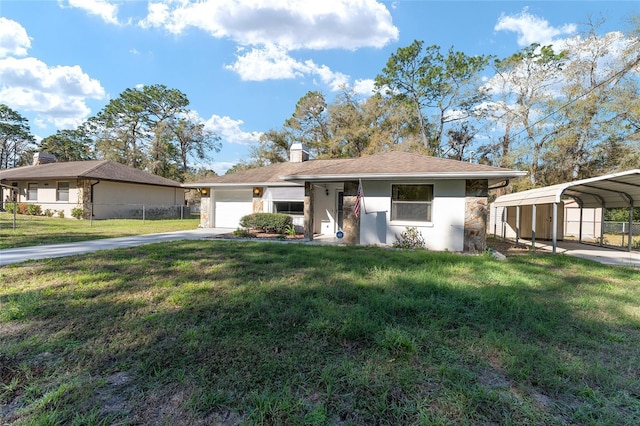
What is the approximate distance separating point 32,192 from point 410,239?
25.4 m

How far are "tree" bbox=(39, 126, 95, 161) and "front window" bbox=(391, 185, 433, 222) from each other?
157 ft

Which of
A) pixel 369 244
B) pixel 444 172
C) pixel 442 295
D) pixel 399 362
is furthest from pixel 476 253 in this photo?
pixel 399 362

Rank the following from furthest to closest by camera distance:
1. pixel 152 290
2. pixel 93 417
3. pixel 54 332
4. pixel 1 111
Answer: pixel 1 111 → pixel 152 290 → pixel 54 332 → pixel 93 417

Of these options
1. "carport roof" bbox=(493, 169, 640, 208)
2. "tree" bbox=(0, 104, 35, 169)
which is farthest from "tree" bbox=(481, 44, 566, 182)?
"tree" bbox=(0, 104, 35, 169)

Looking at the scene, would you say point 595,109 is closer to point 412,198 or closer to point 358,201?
point 412,198

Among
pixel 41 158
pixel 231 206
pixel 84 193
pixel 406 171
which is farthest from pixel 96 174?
pixel 406 171

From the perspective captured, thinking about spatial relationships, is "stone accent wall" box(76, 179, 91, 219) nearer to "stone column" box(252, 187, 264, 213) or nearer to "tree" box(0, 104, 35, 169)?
"stone column" box(252, 187, 264, 213)

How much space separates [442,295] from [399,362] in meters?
2.07

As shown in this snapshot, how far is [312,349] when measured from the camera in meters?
2.83

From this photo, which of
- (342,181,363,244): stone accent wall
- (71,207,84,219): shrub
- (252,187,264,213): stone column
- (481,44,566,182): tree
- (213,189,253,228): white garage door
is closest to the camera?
(342,181,363,244): stone accent wall

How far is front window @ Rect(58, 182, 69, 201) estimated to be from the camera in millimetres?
19066

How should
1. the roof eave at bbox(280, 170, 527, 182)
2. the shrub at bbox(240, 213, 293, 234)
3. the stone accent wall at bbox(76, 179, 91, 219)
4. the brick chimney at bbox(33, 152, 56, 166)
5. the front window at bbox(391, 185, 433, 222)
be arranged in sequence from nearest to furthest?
the roof eave at bbox(280, 170, 527, 182), the front window at bbox(391, 185, 433, 222), the shrub at bbox(240, 213, 293, 234), the stone accent wall at bbox(76, 179, 91, 219), the brick chimney at bbox(33, 152, 56, 166)

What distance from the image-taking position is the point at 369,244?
988 cm

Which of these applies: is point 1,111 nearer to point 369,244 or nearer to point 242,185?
point 242,185
